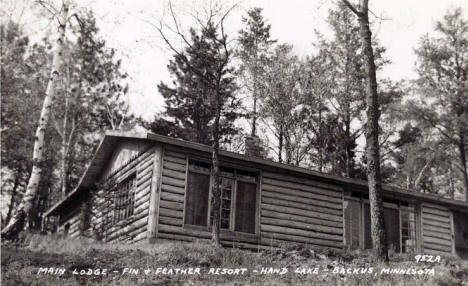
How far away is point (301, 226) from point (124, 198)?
615cm

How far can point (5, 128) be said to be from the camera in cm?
1731

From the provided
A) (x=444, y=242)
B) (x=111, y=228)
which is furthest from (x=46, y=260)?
(x=444, y=242)

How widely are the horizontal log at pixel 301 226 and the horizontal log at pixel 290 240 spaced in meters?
0.32

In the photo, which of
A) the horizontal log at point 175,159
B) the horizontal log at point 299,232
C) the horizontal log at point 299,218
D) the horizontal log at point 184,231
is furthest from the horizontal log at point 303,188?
the horizontal log at point 175,159

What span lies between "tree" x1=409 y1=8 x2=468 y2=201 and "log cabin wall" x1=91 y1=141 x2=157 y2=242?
15072 millimetres

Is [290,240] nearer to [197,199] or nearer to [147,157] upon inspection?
[197,199]

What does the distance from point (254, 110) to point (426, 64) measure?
9488mm

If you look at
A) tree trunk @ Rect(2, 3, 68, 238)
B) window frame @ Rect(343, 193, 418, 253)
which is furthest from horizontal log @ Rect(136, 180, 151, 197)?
window frame @ Rect(343, 193, 418, 253)

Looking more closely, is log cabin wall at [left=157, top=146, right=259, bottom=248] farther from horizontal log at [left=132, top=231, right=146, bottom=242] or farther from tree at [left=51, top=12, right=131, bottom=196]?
tree at [left=51, top=12, right=131, bottom=196]

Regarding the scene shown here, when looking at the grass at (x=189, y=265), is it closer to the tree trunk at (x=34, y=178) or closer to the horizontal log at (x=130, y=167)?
the tree trunk at (x=34, y=178)

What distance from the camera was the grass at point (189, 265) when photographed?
976cm

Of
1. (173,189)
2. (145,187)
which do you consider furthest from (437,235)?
(145,187)

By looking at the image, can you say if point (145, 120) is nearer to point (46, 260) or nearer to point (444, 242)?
point (444, 242)

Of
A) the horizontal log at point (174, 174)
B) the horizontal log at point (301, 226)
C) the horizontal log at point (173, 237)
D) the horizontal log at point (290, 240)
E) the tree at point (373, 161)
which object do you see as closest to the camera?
the tree at point (373, 161)
